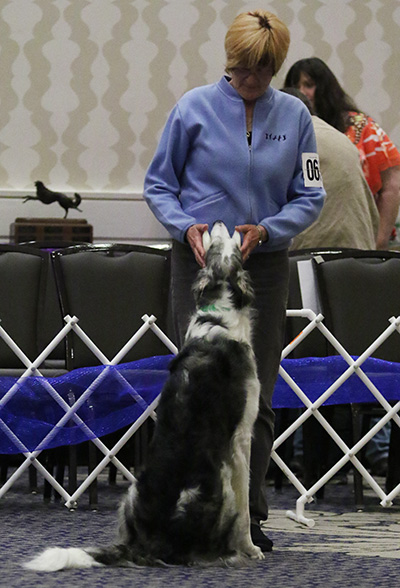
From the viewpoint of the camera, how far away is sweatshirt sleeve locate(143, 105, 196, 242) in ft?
8.83

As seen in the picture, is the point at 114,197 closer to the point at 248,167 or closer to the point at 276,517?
the point at 276,517

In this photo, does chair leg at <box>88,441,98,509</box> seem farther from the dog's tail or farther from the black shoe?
the dog's tail

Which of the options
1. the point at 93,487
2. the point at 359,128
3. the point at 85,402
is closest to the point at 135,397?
the point at 85,402

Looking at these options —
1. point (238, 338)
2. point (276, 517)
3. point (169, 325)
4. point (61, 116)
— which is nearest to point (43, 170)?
point (61, 116)

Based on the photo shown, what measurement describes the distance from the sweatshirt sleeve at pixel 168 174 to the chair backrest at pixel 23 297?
1099 mm

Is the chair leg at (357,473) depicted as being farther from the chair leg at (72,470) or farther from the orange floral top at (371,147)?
the orange floral top at (371,147)

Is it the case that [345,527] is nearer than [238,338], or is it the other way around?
[238,338]

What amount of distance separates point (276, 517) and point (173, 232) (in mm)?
1285

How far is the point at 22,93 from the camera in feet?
22.9

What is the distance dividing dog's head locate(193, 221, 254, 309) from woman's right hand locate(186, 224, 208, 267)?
2 cm

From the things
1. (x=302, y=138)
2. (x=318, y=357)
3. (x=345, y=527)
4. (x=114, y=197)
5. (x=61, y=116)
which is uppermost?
(x=61, y=116)

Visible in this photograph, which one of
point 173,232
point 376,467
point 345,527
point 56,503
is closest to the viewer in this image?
point 173,232

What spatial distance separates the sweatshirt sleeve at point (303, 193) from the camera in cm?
271

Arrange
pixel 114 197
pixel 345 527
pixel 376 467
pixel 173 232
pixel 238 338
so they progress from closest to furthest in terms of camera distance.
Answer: pixel 238 338, pixel 173 232, pixel 345 527, pixel 376 467, pixel 114 197
